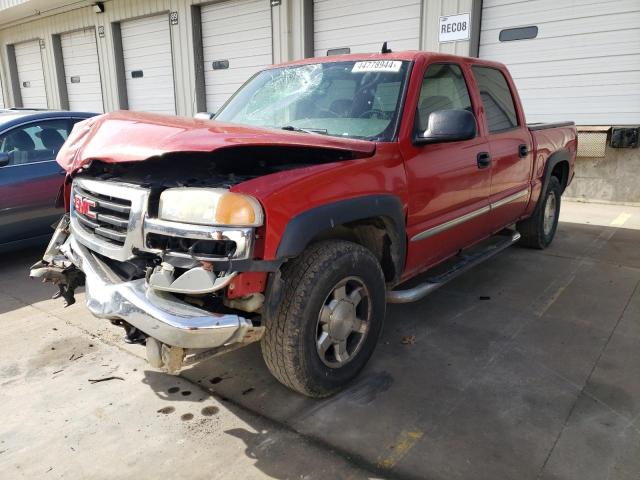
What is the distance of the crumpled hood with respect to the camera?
2.36 metres

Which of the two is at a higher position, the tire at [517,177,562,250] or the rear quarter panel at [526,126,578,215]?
the rear quarter panel at [526,126,578,215]

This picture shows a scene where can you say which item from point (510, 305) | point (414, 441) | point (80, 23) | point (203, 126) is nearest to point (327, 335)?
point (414, 441)

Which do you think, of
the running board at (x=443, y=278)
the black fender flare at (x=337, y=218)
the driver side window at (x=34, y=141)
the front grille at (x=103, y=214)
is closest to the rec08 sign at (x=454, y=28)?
the running board at (x=443, y=278)

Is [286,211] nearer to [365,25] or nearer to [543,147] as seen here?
[543,147]

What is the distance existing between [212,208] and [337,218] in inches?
26.4

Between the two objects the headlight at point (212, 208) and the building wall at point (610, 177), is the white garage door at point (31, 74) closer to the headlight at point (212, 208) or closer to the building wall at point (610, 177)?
the building wall at point (610, 177)

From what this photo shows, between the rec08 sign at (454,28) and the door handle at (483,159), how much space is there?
5.87 meters

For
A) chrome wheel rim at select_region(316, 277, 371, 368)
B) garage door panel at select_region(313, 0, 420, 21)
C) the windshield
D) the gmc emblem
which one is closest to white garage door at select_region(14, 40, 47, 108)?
garage door panel at select_region(313, 0, 420, 21)

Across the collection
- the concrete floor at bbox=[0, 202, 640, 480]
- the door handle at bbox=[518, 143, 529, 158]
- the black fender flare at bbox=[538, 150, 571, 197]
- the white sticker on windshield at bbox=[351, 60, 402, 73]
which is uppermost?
the white sticker on windshield at bbox=[351, 60, 402, 73]

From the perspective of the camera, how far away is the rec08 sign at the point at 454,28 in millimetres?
8898

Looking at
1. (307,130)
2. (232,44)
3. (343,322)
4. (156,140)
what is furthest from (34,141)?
(232,44)

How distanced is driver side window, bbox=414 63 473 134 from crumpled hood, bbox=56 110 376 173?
0.66 metres

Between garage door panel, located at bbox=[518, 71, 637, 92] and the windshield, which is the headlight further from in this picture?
garage door panel, located at bbox=[518, 71, 637, 92]

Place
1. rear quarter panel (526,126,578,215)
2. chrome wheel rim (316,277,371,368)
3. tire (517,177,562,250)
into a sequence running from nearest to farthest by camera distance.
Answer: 1. chrome wheel rim (316,277,371,368)
2. rear quarter panel (526,126,578,215)
3. tire (517,177,562,250)
